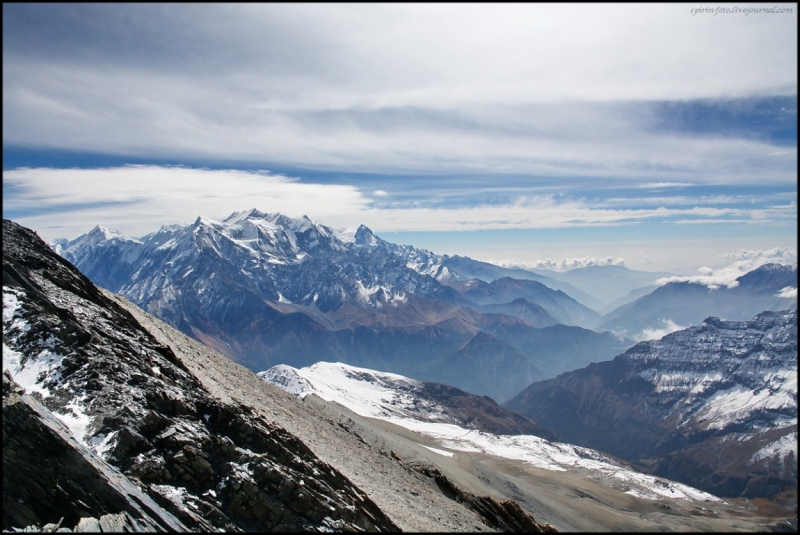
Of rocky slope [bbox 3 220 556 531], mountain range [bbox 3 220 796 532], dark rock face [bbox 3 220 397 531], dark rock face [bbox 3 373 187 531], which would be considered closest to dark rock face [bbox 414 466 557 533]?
mountain range [bbox 3 220 796 532]

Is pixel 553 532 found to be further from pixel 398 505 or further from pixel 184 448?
pixel 184 448

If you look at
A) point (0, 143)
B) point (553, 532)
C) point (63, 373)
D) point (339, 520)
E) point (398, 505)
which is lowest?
point (553, 532)

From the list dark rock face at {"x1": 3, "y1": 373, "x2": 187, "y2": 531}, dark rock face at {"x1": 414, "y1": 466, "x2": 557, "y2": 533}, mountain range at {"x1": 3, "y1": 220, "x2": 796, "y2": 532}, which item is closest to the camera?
dark rock face at {"x1": 3, "y1": 373, "x2": 187, "y2": 531}

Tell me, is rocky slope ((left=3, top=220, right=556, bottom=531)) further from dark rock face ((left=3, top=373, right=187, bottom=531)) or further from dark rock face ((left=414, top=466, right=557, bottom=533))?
dark rock face ((left=414, top=466, right=557, bottom=533))

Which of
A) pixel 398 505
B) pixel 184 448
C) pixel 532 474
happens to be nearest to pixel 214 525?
pixel 184 448

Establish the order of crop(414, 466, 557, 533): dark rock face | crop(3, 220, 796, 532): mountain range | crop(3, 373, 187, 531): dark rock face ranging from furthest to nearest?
crop(414, 466, 557, 533): dark rock face < crop(3, 220, 796, 532): mountain range < crop(3, 373, 187, 531): dark rock face

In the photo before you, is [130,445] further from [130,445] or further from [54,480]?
[54,480]
